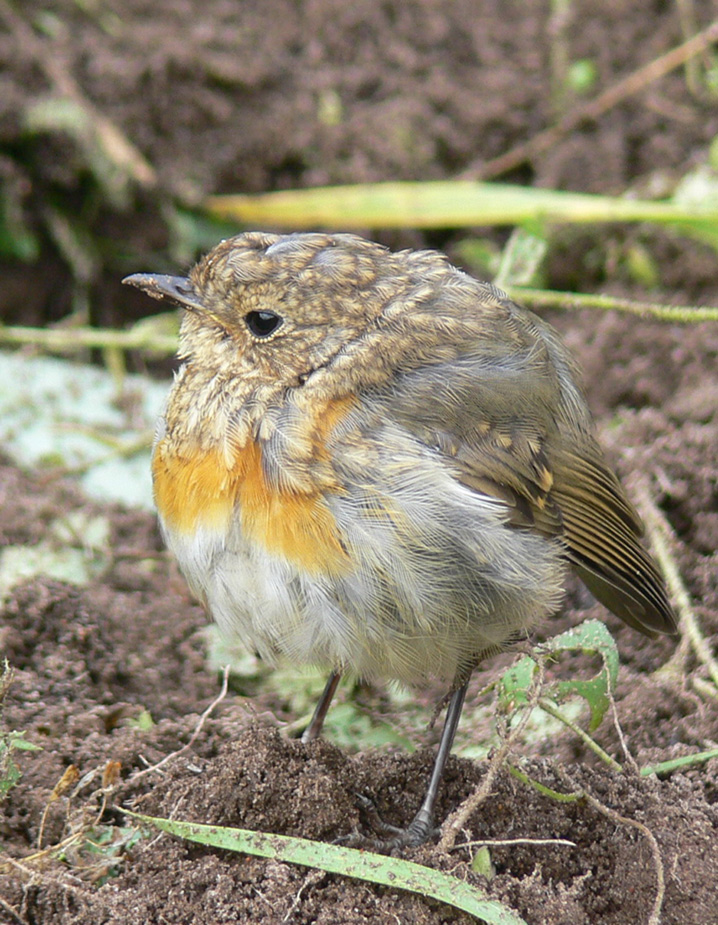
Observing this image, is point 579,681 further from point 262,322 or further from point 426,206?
point 426,206

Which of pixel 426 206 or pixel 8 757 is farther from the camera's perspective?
pixel 426 206

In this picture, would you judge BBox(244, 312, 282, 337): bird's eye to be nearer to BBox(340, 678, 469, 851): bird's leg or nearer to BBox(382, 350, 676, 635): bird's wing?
BBox(382, 350, 676, 635): bird's wing

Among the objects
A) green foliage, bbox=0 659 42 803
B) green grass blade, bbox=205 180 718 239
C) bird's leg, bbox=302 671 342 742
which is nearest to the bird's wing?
bird's leg, bbox=302 671 342 742

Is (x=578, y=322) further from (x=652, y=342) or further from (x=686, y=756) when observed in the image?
(x=686, y=756)

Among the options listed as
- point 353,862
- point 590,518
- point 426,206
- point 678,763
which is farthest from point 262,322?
point 426,206

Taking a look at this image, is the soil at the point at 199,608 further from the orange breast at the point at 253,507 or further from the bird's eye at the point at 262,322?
the bird's eye at the point at 262,322
